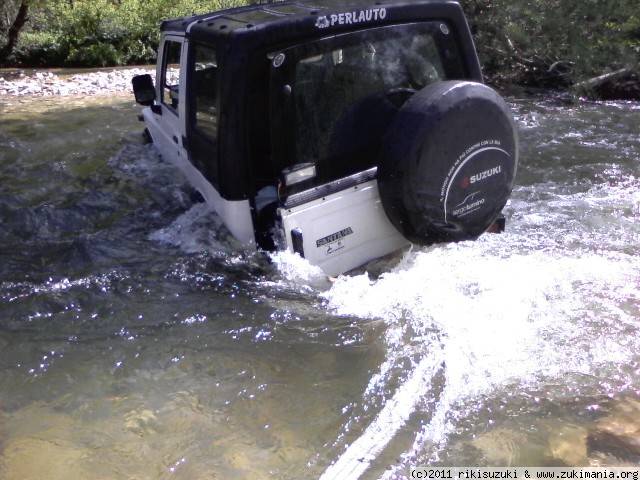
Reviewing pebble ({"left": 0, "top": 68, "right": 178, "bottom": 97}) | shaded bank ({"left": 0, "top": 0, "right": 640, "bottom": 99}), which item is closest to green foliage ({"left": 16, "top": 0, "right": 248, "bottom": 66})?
shaded bank ({"left": 0, "top": 0, "right": 640, "bottom": 99})

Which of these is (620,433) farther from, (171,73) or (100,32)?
(100,32)

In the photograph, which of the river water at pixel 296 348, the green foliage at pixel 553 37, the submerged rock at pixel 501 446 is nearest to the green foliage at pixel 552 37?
the green foliage at pixel 553 37

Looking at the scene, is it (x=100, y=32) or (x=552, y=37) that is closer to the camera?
(x=552, y=37)

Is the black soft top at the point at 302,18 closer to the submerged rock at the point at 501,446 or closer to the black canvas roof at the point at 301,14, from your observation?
the black canvas roof at the point at 301,14

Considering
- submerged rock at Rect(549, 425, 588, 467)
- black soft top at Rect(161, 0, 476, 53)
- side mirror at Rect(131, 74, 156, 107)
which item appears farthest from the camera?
side mirror at Rect(131, 74, 156, 107)

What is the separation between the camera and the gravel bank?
14.3 meters

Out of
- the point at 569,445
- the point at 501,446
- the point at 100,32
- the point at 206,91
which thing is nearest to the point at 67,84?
the point at 100,32

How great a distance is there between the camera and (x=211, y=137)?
13.1 feet

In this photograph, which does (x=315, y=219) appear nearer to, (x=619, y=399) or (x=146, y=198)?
(x=619, y=399)

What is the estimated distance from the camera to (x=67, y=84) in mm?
15125

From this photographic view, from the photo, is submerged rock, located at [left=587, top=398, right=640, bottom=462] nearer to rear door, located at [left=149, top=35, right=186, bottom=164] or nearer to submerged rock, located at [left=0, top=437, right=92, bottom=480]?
submerged rock, located at [left=0, top=437, right=92, bottom=480]

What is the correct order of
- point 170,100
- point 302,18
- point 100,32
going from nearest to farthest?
point 302,18
point 170,100
point 100,32

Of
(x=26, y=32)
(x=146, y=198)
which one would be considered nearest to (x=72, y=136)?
(x=146, y=198)

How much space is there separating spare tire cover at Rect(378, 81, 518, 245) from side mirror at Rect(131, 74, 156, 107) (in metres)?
2.78
